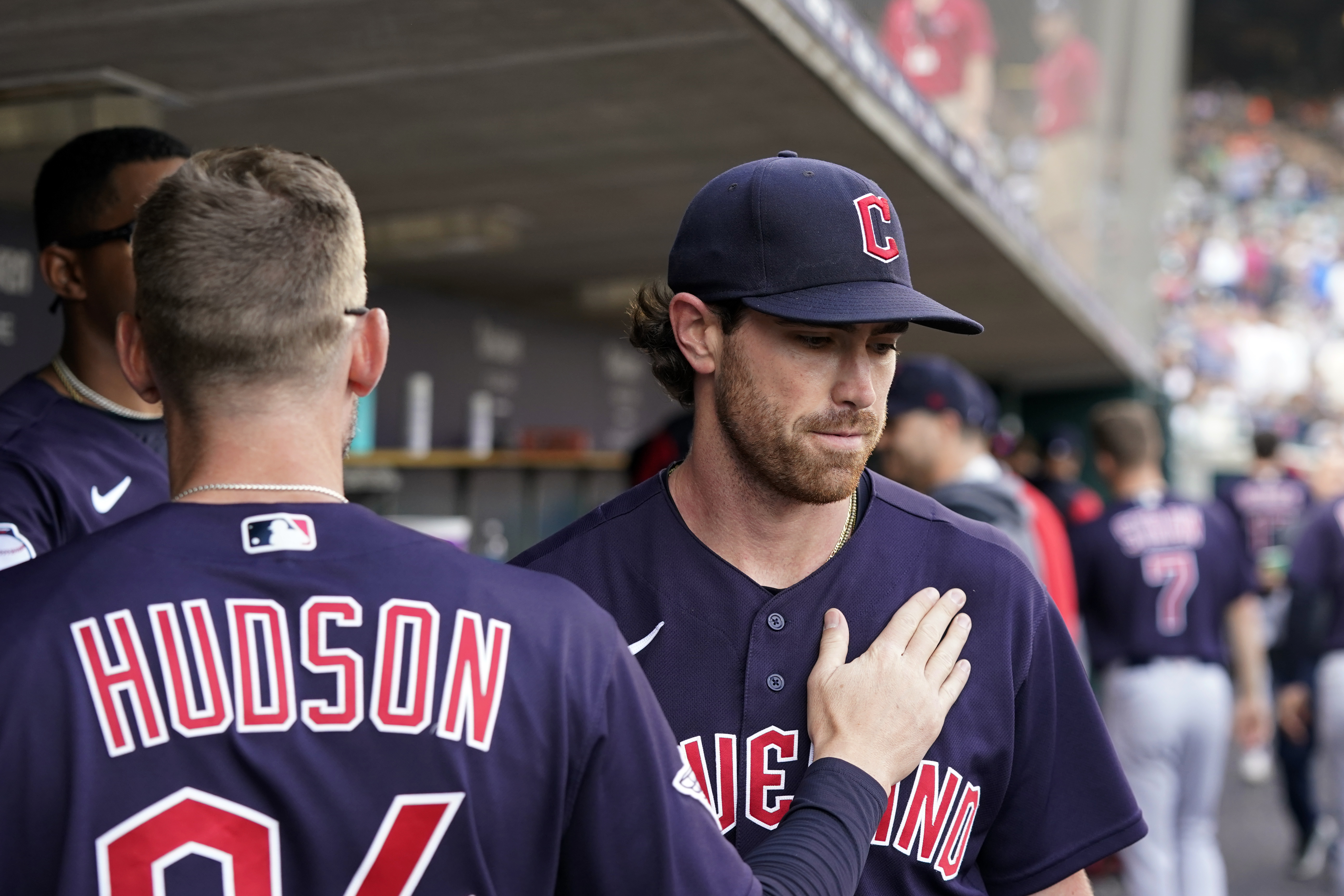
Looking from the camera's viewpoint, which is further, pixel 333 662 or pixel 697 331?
pixel 697 331

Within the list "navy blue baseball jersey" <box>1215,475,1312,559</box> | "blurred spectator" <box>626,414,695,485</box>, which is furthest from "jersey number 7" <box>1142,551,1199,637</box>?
"navy blue baseball jersey" <box>1215,475,1312,559</box>

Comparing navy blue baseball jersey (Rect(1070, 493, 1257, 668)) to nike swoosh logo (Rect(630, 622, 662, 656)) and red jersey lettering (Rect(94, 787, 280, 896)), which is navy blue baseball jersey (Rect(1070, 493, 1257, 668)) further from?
red jersey lettering (Rect(94, 787, 280, 896))

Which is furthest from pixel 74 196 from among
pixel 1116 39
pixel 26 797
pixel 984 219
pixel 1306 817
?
pixel 1116 39

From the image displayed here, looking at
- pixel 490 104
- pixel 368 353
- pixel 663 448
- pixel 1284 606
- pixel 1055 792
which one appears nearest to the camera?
pixel 368 353

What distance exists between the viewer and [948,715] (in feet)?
4.98

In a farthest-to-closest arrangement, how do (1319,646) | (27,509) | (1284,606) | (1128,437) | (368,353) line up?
(1284,606) → (1319,646) → (1128,437) → (27,509) → (368,353)

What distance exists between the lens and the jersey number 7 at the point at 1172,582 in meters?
4.61

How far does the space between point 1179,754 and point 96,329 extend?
393 centimetres

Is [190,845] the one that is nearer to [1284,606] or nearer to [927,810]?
[927,810]

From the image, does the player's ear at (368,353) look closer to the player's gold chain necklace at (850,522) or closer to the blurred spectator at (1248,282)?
the player's gold chain necklace at (850,522)

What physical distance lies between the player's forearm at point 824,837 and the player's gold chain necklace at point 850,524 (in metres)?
0.34

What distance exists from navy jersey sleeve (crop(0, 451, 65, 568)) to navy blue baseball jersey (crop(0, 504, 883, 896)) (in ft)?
2.40

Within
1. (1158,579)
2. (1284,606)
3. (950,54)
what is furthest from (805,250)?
(1284,606)

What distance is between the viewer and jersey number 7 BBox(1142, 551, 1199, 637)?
4.61m
